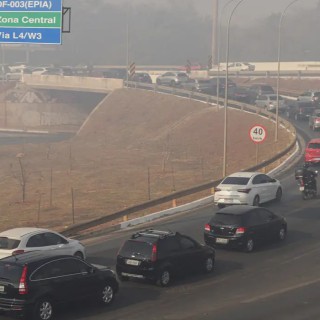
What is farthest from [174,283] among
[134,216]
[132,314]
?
[134,216]

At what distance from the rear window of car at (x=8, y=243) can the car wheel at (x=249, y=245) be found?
22.4 feet

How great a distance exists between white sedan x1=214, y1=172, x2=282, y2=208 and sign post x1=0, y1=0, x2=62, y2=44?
864cm

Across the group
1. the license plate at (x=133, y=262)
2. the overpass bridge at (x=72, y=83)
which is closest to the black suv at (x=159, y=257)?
the license plate at (x=133, y=262)

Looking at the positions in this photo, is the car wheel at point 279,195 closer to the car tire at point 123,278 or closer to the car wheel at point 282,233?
the car wheel at point 282,233

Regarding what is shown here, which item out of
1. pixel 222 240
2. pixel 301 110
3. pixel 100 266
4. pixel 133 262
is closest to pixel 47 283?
pixel 100 266

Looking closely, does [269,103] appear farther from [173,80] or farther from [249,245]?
[249,245]

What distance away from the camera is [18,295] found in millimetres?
15703

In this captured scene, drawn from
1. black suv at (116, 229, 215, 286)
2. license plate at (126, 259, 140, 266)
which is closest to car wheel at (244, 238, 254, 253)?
black suv at (116, 229, 215, 286)

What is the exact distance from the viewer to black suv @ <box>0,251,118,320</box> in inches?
619

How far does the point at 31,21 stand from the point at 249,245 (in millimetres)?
12887

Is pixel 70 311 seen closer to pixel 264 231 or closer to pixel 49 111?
pixel 264 231

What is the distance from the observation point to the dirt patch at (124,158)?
37.2 metres

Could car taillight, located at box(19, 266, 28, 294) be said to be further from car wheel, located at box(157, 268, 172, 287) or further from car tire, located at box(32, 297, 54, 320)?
car wheel, located at box(157, 268, 172, 287)

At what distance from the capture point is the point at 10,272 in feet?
52.6
